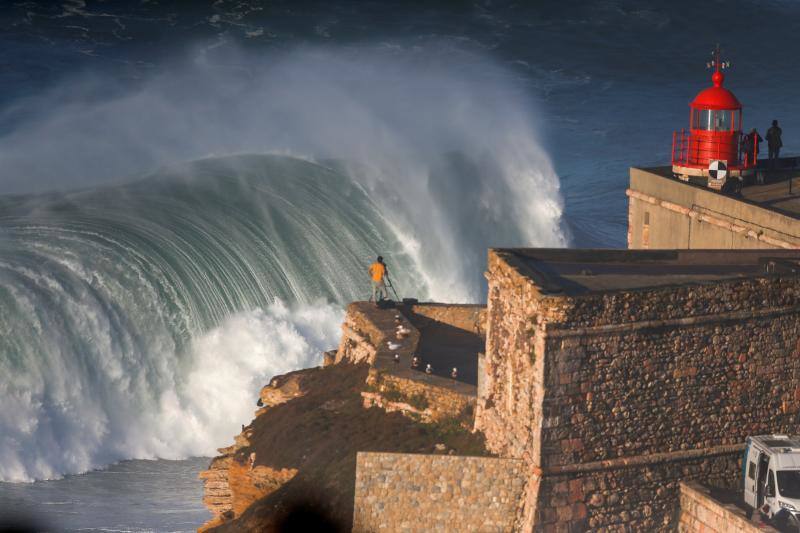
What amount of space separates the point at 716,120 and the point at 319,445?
9.82m

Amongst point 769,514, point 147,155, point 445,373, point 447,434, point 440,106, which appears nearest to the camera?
point 769,514

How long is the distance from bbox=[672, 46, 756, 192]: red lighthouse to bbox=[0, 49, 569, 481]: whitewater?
893 centimetres

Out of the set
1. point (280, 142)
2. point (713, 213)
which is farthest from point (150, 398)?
point (280, 142)

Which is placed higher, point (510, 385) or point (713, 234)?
point (713, 234)

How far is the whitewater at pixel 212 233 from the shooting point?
28.4 m

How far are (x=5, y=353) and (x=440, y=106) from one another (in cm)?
3092

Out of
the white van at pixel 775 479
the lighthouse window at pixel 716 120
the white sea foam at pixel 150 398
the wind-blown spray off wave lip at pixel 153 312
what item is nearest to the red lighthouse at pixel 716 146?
the lighthouse window at pixel 716 120

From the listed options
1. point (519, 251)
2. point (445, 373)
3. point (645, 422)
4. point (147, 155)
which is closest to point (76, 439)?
point (445, 373)

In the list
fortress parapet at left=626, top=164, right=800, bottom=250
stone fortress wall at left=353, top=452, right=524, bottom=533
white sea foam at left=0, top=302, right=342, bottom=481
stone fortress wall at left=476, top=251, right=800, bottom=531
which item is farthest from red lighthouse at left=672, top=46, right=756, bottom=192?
stone fortress wall at left=353, top=452, right=524, bottom=533

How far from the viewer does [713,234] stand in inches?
965

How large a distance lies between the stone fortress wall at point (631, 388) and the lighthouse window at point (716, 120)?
26.8 ft

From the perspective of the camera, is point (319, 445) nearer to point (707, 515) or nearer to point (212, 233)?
point (707, 515)

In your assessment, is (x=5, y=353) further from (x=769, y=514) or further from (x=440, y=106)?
(x=440, y=106)

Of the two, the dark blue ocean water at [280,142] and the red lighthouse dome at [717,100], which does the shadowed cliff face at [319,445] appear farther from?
the red lighthouse dome at [717,100]
